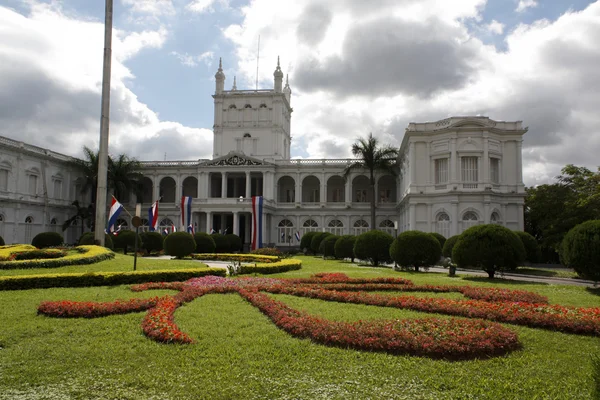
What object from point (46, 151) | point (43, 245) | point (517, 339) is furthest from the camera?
point (46, 151)

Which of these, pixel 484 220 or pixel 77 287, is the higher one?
pixel 484 220

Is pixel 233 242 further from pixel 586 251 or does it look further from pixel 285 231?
pixel 586 251

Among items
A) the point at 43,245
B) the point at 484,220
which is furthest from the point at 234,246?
the point at 484,220

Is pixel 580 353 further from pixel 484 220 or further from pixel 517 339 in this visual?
Answer: pixel 484 220

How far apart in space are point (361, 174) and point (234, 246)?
19.2m

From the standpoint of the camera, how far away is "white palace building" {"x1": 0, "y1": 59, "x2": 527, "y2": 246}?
123 feet

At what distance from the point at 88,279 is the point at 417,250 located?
15.1 metres

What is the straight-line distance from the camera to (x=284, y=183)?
58.8 meters

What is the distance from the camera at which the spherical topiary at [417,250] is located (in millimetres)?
22891

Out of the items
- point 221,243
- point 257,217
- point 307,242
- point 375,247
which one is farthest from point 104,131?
point 307,242

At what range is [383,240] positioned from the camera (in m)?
26.9

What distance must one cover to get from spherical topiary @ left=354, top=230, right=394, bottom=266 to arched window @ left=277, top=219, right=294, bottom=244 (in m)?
27.6

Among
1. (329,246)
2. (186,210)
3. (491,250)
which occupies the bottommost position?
(329,246)

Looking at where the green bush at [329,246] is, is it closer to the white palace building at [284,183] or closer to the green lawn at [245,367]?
the white palace building at [284,183]
